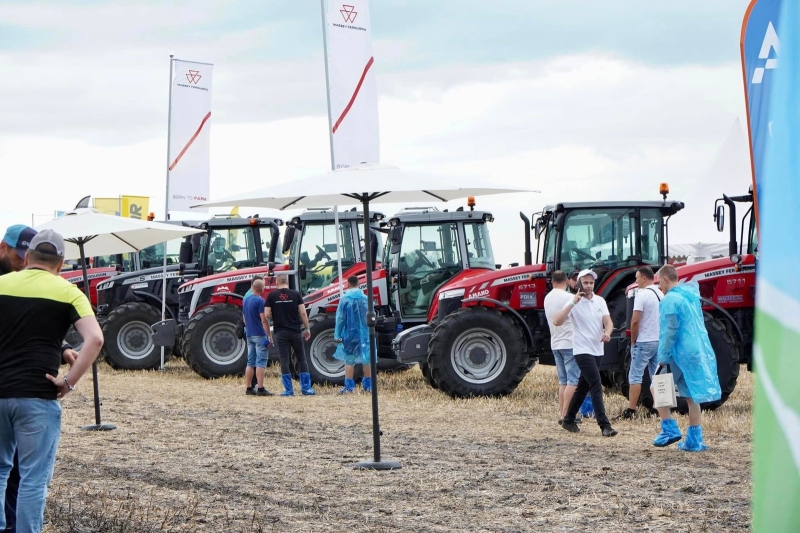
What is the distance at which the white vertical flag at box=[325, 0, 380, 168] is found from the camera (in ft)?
43.3

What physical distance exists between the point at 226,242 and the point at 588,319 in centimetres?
964

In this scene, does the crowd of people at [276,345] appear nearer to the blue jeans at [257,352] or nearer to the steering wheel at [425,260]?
the blue jeans at [257,352]

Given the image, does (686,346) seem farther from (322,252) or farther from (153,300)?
(153,300)

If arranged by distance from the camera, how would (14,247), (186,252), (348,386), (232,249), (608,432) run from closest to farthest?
(14,247) → (608,432) → (348,386) → (186,252) → (232,249)

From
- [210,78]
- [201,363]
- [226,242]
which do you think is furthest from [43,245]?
[210,78]

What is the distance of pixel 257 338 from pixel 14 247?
8409 millimetres

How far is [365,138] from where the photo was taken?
13.4 m

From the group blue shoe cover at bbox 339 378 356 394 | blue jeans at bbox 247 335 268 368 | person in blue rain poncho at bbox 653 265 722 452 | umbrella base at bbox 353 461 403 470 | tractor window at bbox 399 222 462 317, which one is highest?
tractor window at bbox 399 222 462 317

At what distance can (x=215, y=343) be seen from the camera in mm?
15797

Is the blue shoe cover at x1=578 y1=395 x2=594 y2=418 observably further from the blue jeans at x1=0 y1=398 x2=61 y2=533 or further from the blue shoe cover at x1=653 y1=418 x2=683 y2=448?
the blue jeans at x1=0 y1=398 x2=61 y2=533

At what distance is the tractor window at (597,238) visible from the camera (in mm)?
12062

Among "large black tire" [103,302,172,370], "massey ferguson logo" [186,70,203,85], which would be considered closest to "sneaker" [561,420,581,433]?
"large black tire" [103,302,172,370]

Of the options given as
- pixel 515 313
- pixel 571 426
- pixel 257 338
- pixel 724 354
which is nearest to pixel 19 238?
pixel 571 426

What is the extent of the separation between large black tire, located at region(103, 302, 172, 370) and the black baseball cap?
40.3 feet
